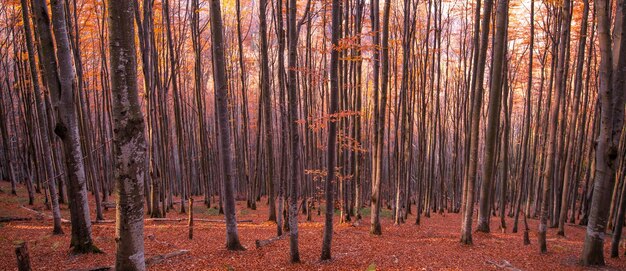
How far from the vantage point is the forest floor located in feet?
21.1

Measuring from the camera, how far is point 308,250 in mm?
8031

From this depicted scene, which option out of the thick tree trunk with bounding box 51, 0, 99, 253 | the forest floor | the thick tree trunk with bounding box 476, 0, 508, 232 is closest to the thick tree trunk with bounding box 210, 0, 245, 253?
the forest floor

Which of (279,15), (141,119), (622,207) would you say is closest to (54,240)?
(141,119)

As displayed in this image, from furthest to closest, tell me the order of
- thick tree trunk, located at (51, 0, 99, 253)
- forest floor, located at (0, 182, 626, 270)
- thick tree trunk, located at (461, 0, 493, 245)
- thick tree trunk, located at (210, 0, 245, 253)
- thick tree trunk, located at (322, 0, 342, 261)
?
thick tree trunk, located at (461, 0, 493, 245)
thick tree trunk, located at (210, 0, 245, 253)
forest floor, located at (0, 182, 626, 270)
thick tree trunk, located at (322, 0, 342, 261)
thick tree trunk, located at (51, 0, 99, 253)

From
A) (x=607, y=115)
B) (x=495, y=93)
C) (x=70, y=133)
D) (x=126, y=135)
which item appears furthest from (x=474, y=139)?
(x=70, y=133)

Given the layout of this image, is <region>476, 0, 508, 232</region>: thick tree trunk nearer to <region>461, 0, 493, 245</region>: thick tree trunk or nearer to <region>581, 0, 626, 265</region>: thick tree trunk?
<region>461, 0, 493, 245</region>: thick tree trunk

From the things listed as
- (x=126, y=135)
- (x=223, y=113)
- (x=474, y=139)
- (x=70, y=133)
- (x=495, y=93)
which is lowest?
(x=474, y=139)

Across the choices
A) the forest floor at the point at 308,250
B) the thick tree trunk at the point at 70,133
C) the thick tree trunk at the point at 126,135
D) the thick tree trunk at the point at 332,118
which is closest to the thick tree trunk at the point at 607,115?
the forest floor at the point at 308,250

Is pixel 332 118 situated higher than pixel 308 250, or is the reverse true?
pixel 332 118

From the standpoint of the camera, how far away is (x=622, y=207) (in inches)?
274

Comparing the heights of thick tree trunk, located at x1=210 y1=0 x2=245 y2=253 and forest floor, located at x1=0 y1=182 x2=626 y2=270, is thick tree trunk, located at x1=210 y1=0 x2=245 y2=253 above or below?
above

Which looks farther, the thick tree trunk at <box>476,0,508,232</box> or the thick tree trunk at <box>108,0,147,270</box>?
the thick tree trunk at <box>476,0,508,232</box>

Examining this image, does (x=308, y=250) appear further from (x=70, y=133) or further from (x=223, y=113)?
(x=70, y=133)

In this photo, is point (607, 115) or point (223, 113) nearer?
point (607, 115)
